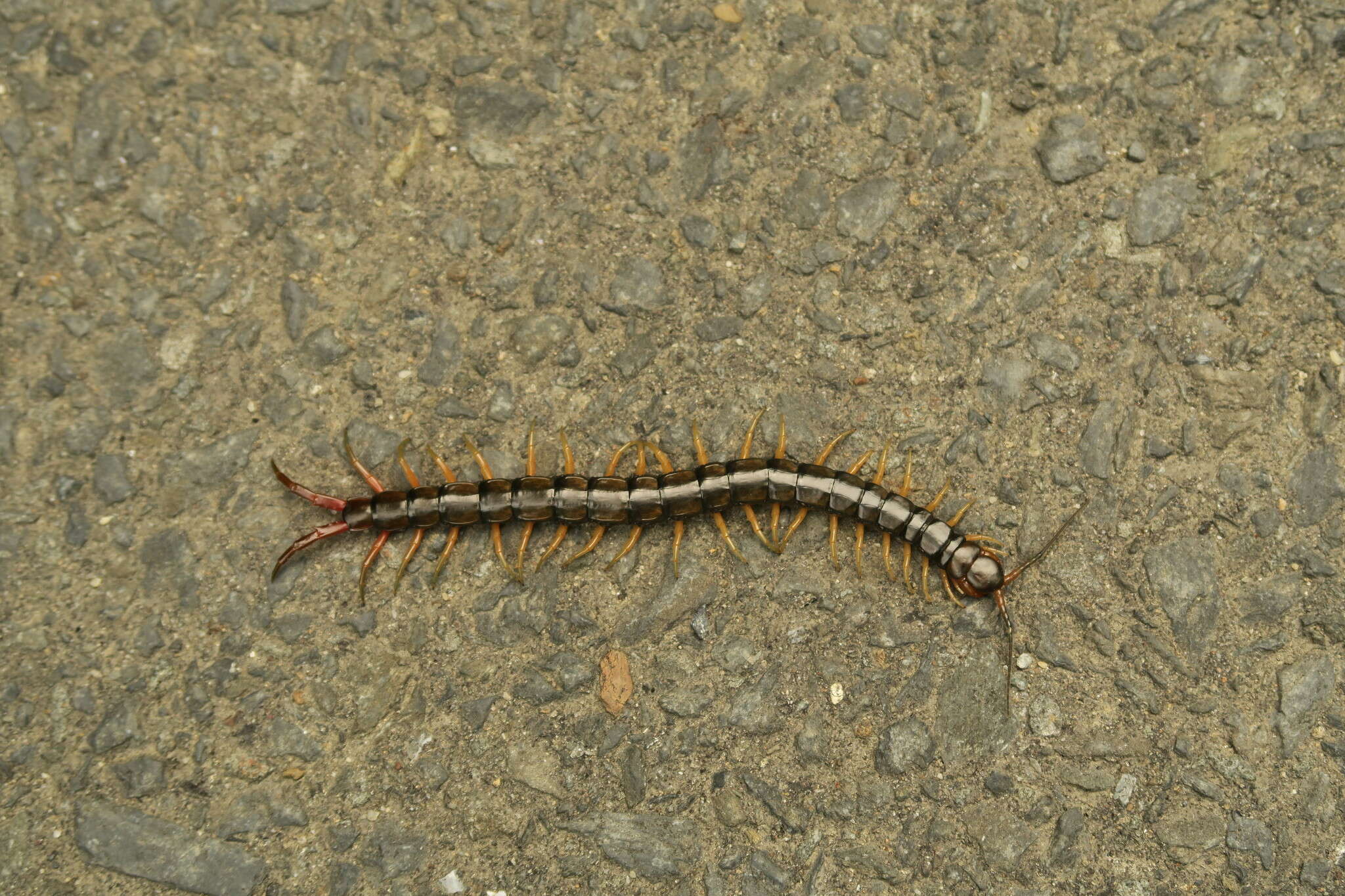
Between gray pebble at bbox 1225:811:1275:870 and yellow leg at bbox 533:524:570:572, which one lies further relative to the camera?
yellow leg at bbox 533:524:570:572

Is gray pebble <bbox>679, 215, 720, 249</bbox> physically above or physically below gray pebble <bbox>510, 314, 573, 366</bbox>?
above

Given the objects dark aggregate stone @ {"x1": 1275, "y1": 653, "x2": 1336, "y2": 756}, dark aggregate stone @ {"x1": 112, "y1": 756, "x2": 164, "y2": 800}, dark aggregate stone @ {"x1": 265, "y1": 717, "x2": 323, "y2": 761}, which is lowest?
dark aggregate stone @ {"x1": 112, "y1": 756, "x2": 164, "y2": 800}

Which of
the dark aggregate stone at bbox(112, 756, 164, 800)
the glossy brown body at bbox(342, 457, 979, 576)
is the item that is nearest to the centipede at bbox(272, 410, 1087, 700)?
the glossy brown body at bbox(342, 457, 979, 576)

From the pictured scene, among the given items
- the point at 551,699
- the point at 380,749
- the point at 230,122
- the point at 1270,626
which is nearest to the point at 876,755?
the point at 551,699

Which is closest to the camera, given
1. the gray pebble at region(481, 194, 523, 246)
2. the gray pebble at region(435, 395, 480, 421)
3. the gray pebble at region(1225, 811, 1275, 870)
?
the gray pebble at region(1225, 811, 1275, 870)

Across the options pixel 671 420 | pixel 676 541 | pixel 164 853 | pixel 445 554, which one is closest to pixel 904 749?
pixel 676 541

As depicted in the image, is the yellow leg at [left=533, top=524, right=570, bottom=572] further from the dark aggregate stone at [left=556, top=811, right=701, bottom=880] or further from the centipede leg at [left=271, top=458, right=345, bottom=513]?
the dark aggregate stone at [left=556, top=811, right=701, bottom=880]
